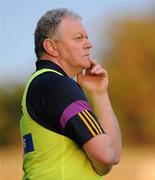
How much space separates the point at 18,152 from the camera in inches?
199

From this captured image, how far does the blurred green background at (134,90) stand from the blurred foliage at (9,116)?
477 mm

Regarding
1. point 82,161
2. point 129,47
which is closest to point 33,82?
point 82,161

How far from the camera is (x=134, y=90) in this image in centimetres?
617

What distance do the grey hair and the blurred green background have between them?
374 cm

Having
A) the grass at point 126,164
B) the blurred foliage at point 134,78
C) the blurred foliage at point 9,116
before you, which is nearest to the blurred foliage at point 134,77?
the blurred foliage at point 134,78

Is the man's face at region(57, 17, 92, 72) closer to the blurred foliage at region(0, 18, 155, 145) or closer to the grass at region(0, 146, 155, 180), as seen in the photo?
the grass at region(0, 146, 155, 180)

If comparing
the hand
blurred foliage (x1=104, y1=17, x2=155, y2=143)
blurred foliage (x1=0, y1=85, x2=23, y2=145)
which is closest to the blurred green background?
blurred foliage (x1=104, y1=17, x2=155, y2=143)

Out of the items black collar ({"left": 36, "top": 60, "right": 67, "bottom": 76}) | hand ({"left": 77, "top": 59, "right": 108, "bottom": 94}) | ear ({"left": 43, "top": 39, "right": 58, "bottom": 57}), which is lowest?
hand ({"left": 77, "top": 59, "right": 108, "bottom": 94})

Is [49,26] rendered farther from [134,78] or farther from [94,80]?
[134,78]

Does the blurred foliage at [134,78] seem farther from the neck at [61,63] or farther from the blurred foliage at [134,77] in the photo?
the neck at [61,63]

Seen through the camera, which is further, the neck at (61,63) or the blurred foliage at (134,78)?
the blurred foliage at (134,78)

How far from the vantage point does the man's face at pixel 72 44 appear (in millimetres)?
1427

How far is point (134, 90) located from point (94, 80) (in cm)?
459

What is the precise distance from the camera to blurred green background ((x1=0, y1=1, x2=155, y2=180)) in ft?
18.6
